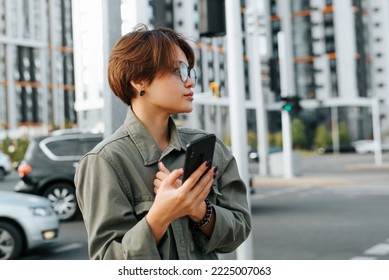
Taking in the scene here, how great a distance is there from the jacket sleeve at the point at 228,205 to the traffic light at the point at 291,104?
49.8 ft

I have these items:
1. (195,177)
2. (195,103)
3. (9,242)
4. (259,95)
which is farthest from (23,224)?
(259,95)

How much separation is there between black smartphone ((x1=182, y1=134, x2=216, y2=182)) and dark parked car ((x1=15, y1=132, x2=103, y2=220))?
24.1 feet

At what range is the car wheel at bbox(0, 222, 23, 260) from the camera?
498cm

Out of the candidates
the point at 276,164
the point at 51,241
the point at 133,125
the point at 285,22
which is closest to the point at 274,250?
the point at 51,241

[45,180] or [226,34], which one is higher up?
[226,34]

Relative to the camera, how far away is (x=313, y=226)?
7293mm

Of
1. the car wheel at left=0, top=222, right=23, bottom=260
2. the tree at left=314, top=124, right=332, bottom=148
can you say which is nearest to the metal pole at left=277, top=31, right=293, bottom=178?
the car wheel at left=0, top=222, right=23, bottom=260

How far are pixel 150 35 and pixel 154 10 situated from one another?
1418 millimetres

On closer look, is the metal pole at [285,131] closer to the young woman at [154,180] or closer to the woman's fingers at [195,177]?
the young woman at [154,180]

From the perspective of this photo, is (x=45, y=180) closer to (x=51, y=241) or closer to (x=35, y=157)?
(x=35, y=157)

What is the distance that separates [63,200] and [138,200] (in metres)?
7.44

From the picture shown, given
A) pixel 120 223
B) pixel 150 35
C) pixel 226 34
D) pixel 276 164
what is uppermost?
pixel 226 34

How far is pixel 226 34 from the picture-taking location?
339 centimetres
